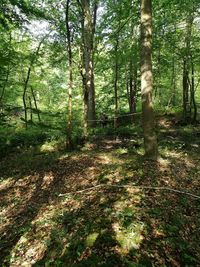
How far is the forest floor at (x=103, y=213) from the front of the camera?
4.25 m

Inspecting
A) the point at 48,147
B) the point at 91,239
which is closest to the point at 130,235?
the point at 91,239

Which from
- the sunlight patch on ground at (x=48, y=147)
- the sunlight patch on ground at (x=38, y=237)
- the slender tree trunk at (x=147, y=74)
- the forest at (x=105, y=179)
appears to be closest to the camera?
the forest at (x=105, y=179)

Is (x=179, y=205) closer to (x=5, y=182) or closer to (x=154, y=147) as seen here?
(x=154, y=147)

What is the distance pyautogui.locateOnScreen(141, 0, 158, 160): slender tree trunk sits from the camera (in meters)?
7.70

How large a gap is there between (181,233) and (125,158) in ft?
14.5

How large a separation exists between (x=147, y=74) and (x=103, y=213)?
450cm

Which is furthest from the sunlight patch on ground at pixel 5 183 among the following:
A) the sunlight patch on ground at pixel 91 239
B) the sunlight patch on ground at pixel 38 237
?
the sunlight patch on ground at pixel 91 239

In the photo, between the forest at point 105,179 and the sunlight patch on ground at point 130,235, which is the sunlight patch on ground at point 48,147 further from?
the sunlight patch on ground at point 130,235

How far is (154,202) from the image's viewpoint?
5637mm

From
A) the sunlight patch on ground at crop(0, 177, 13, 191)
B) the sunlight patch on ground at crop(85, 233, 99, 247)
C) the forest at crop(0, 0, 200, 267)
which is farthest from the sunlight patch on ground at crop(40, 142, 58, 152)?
the sunlight patch on ground at crop(85, 233, 99, 247)

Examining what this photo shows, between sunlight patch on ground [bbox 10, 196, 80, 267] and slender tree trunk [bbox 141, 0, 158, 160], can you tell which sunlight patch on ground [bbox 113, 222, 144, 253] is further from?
slender tree trunk [bbox 141, 0, 158, 160]

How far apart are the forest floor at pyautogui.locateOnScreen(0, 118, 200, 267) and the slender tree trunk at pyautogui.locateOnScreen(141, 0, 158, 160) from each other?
2.58 feet

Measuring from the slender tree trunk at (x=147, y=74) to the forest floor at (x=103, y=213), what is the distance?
0.79 meters

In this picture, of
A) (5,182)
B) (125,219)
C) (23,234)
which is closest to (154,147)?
(125,219)
